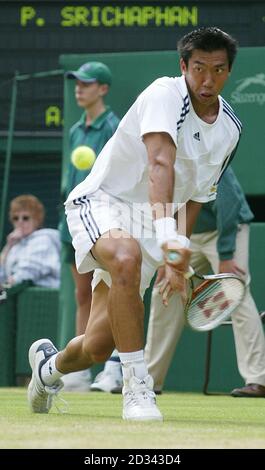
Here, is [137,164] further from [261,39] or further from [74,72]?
[261,39]

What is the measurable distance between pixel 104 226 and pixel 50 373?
907 mm

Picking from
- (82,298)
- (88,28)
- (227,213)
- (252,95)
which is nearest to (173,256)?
(227,213)

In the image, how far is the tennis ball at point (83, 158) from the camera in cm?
964

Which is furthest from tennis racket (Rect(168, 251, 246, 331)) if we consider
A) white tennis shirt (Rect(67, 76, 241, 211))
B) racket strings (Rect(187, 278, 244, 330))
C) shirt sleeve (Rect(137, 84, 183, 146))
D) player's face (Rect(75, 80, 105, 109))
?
player's face (Rect(75, 80, 105, 109))

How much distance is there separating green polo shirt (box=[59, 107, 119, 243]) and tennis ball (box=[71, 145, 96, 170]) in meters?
0.08

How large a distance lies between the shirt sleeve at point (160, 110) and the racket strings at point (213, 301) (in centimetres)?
66

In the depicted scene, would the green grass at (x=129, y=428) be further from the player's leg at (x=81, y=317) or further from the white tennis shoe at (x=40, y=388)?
the player's leg at (x=81, y=317)

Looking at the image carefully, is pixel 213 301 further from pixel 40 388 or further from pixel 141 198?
pixel 40 388

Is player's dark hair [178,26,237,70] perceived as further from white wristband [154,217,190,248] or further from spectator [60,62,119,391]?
spectator [60,62,119,391]

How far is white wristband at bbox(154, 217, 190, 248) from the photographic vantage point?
549 centimetres

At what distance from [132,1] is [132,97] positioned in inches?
40.3

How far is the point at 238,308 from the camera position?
907 centimetres

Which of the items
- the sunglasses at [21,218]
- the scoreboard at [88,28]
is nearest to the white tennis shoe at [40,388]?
the sunglasses at [21,218]

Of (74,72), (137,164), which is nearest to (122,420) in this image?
(137,164)
